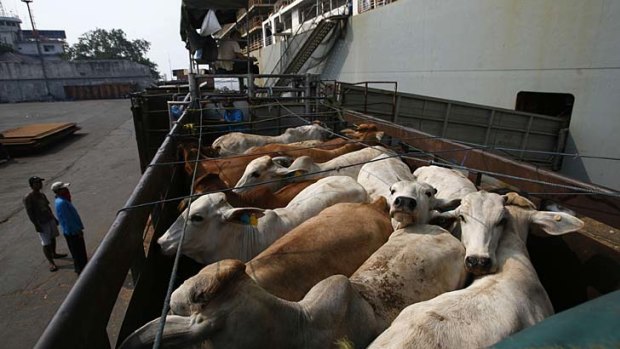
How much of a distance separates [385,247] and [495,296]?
72cm

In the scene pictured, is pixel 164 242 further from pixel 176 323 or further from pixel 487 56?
pixel 487 56

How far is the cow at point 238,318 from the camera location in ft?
4.28

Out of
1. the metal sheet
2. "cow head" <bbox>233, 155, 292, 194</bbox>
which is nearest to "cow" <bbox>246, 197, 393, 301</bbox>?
the metal sheet

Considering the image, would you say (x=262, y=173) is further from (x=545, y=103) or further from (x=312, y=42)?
(x=312, y=42)

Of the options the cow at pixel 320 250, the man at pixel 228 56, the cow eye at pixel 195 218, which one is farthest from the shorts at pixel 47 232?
the man at pixel 228 56

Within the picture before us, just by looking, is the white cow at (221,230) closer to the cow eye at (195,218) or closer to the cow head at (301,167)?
the cow eye at (195,218)

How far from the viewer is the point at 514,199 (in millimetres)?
2857

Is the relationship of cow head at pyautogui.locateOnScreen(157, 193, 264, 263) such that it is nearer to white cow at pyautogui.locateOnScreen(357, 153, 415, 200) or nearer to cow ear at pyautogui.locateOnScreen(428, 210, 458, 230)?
cow ear at pyautogui.locateOnScreen(428, 210, 458, 230)

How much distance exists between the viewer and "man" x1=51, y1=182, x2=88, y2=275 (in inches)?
245

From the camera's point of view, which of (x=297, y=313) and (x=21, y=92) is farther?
(x=21, y=92)

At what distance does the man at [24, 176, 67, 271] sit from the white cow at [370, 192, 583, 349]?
691cm

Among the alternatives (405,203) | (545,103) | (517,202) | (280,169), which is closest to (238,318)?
(405,203)

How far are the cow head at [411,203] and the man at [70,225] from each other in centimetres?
571

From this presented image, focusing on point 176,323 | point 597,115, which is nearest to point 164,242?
point 176,323
